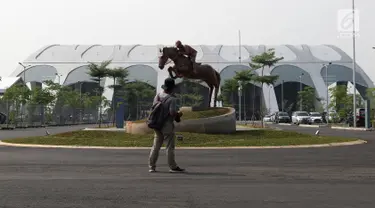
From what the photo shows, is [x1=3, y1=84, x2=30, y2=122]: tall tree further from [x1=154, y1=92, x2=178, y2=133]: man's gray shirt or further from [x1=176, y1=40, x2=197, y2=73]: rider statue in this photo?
[x1=154, y1=92, x2=178, y2=133]: man's gray shirt

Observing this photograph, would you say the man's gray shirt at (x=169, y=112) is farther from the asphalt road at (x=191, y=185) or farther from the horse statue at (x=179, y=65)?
the horse statue at (x=179, y=65)

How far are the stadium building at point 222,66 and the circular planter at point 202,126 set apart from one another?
65139mm

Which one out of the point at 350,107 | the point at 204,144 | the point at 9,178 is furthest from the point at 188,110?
the point at 350,107

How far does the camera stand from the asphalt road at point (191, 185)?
557cm

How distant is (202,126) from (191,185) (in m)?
13.4

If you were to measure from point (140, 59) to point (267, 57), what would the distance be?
191ft

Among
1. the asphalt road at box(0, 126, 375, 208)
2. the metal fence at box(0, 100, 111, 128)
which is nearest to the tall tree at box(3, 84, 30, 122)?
the metal fence at box(0, 100, 111, 128)

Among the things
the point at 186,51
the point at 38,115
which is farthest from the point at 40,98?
the point at 186,51

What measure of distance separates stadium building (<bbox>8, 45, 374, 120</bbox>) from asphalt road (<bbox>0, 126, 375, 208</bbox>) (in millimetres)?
76304

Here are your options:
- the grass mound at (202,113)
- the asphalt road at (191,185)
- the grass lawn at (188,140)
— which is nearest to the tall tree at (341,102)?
the grass lawn at (188,140)

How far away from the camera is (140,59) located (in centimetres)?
9800

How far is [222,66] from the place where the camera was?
310ft

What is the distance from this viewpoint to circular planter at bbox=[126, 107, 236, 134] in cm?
2030

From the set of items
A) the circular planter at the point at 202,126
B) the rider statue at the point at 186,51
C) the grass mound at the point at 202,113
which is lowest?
the circular planter at the point at 202,126
